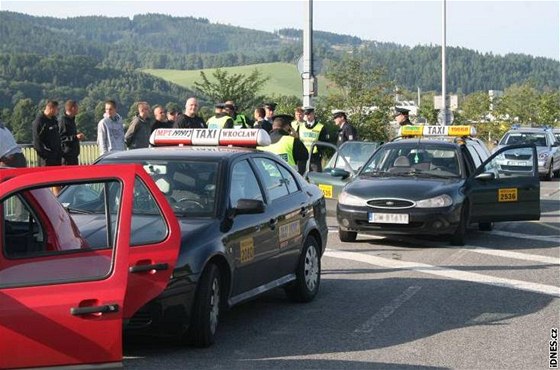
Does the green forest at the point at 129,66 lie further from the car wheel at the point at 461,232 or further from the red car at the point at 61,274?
the red car at the point at 61,274

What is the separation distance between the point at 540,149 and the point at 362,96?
285 inches

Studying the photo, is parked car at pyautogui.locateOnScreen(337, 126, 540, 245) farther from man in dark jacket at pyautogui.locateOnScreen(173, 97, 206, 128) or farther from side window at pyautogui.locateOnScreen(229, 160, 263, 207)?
side window at pyautogui.locateOnScreen(229, 160, 263, 207)

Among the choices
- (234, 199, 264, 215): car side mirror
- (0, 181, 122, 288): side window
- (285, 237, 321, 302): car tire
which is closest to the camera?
(0, 181, 122, 288): side window

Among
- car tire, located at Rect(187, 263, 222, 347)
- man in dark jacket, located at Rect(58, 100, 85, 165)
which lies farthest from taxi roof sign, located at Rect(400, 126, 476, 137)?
car tire, located at Rect(187, 263, 222, 347)

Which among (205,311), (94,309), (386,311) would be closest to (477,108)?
(386,311)

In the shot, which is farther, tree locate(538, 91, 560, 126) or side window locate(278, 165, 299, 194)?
tree locate(538, 91, 560, 126)

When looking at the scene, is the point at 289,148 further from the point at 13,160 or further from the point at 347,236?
the point at 13,160

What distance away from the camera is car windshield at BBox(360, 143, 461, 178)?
1456 cm

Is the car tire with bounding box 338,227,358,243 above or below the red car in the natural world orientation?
below

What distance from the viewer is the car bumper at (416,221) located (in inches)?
527

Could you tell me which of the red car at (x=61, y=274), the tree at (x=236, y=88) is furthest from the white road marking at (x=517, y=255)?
the tree at (x=236, y=88)

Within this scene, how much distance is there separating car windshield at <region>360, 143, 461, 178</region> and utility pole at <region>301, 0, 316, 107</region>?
358 inches

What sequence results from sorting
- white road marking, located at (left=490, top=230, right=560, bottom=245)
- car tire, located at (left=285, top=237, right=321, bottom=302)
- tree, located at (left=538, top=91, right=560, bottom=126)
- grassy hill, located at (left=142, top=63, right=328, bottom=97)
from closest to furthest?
car tire, located at (left=285, top=237, right=321, bottom=302) → white road marking, located at (left=490, top=230, right=560, bottom=245) → tree, located at (left=538, top=91, right=560, bottom=126) → grassy hill, located at (left=142, top=63, right=328, bottom=97)

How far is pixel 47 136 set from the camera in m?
15.5
